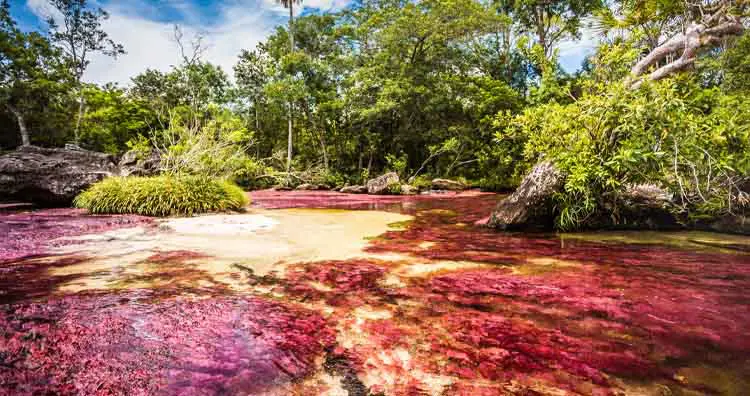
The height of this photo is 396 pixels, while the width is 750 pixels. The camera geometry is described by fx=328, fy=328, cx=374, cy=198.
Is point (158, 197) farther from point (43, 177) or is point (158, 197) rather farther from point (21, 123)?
point (21, 123)

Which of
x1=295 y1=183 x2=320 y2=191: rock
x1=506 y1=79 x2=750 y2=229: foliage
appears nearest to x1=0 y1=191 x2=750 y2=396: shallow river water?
x1=506 y1=79 x2=750 y2=229: foliage

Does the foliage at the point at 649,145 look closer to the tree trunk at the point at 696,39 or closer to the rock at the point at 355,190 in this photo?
the tree trunk at the point at 696,39

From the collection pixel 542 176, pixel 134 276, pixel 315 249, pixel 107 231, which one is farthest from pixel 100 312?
pixel 542 176

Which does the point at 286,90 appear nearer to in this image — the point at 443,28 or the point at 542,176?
the point at 443,28

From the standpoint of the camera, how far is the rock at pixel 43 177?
22.6 ft

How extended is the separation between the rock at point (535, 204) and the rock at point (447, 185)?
1147 centimetres

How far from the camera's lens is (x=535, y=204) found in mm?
4516

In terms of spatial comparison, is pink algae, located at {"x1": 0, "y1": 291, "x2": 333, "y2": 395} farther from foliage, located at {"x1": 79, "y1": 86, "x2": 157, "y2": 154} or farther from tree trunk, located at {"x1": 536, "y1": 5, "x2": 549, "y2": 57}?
foliage, located at {"x1": 79, "y1": 86, "x2": 157, "y2": 154}

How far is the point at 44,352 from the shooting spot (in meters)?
1.18

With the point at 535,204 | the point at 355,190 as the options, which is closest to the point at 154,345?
the point at 535,204

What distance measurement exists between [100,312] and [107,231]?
3223 mm

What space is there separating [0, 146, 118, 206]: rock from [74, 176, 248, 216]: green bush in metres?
0.73

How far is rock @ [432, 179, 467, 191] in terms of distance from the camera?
52.9 feet

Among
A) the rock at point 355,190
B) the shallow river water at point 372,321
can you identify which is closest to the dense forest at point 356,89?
the rock at point 355,190
